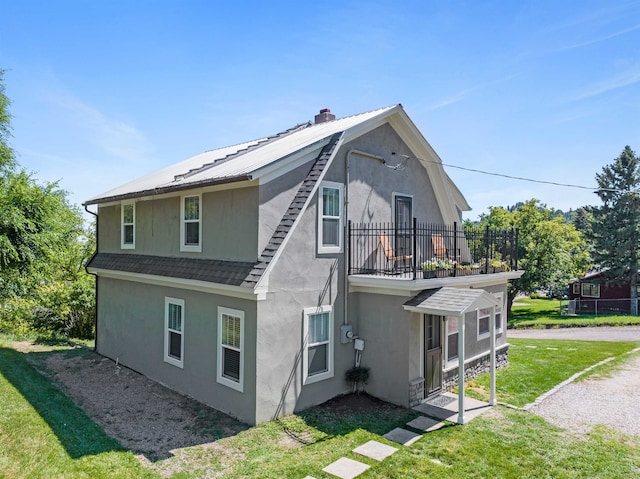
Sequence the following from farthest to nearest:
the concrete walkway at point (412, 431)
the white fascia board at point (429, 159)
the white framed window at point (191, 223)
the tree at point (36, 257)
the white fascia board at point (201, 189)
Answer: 1. the tree at point (36, 257)
2. the white fascia board at point (429, 159)
3. the white framed window at point (191, 223)
4. the white fascia board at point (201, 189)
5. the concrete walkway at point (412, 431)

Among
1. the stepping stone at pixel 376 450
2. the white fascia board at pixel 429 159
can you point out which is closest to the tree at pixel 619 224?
the white fascia board at pixel 429 159

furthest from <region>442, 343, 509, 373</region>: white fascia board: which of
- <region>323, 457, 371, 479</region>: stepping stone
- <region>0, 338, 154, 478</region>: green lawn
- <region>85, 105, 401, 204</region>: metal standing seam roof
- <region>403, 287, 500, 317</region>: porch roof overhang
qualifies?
<region>0, 338, 154, 478</region>: green lawn

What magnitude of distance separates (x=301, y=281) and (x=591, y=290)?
40.5 meters

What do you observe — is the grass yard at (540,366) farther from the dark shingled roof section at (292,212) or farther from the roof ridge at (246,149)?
the roof ridge at (246,149)

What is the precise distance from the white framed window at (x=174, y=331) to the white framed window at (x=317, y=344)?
3524 mm

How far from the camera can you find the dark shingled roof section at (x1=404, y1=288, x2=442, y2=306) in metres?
9.16

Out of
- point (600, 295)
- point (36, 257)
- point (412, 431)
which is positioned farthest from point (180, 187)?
point (600, 295)

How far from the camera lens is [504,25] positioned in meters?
10.9

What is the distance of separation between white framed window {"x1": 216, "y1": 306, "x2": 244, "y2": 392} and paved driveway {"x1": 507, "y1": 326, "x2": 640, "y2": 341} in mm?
18860

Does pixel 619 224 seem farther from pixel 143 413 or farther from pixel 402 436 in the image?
pixel 143 413

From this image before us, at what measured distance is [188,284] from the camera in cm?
980

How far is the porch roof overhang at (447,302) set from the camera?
28.2 feet

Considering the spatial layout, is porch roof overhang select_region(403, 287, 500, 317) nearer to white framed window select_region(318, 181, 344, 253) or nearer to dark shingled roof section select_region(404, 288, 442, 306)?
dark shingled roof section select_region(404, 288, 442, 306)

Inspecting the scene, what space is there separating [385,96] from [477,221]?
63499mm
